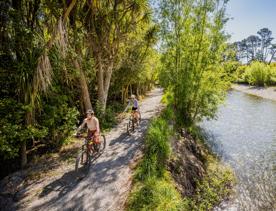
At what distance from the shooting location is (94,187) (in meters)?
6.62

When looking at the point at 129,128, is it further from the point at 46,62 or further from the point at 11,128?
the point at 11,128

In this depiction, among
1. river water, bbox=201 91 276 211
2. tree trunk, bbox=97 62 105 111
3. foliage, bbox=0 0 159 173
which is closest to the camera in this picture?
foliage, bbox=0 0 159 173

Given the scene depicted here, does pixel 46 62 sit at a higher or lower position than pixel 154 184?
higher

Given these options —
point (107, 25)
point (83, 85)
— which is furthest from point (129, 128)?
point (107, 25)

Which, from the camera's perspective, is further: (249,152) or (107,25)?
(249,152)

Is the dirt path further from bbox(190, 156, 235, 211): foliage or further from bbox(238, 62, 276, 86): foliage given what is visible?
bbox(238, 62, 276, 86): foliage

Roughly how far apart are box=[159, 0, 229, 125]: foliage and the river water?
6.59 feet

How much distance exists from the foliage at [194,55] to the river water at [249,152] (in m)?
2.01

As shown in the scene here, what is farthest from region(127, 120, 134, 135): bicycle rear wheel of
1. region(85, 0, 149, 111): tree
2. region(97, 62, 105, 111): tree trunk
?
region(85, 0, 149, 111): tree

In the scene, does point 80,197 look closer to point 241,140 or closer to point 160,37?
point 160,37

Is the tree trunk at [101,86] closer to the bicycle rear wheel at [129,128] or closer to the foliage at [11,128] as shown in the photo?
the bicycle rear wheel at [129,128]

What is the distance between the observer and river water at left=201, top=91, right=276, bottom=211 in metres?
8.59

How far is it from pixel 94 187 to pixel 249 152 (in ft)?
32.5

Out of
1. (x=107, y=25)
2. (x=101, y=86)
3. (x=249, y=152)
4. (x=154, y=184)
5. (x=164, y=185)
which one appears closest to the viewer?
(x=154, y=184)
